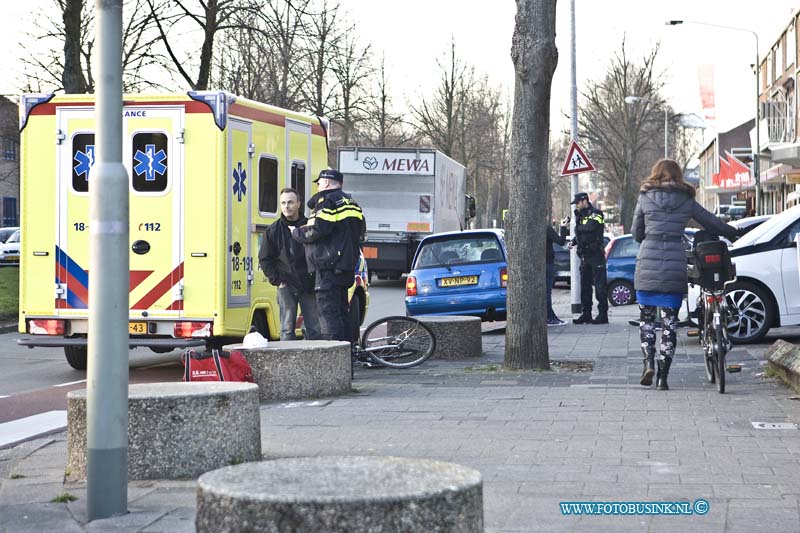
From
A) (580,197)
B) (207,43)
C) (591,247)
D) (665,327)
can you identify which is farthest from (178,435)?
(207,43)

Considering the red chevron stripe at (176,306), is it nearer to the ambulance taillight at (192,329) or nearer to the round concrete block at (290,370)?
the ambulance taillight at (192,329)

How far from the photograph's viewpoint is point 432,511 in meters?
3.85

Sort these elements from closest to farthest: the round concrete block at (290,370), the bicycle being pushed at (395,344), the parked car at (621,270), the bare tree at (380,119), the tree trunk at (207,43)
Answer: the round concrete block at (290,370) → the bicycle being pushed at (395,344) → the parked car at (621,270) → the tree trunk at (207,43) → the bare tree at (380,119)

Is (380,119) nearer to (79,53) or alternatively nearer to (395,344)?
(79,53)

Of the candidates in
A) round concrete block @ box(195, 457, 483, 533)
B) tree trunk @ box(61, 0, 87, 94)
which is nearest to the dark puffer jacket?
round concrete block @ box(195, 457, 483, 533)

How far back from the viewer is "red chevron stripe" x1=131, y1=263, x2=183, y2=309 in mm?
12117

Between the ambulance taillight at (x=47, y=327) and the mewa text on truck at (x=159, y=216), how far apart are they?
1 centimetres

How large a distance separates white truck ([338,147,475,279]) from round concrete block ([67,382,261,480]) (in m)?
25.4

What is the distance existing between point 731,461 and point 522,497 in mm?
1505

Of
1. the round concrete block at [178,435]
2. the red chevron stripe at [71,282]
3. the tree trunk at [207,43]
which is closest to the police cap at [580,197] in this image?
the red chevron stripe at [71,282]

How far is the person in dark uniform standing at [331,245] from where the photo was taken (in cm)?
1106

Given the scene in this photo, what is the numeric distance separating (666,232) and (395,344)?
372 cm

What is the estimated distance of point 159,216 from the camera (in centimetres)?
1214

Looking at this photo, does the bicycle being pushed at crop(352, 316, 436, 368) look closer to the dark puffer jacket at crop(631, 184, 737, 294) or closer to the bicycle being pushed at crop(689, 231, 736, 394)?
the dark puffer jacket at crop(631, 184, 737, 294)
